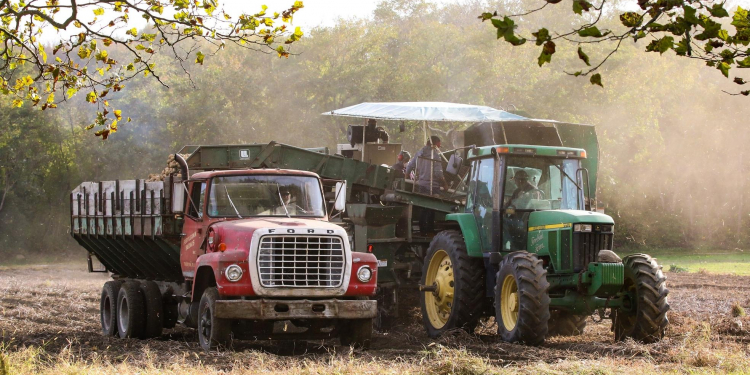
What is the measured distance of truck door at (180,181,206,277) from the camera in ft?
40.5

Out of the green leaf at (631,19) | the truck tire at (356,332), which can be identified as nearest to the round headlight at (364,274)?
the truck tire at (356,332)

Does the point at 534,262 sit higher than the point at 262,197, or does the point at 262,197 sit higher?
the point at 262,197

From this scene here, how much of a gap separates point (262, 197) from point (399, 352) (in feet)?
8.67

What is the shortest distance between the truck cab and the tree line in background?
28223 mm

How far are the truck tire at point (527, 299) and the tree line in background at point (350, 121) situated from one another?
28.6 m

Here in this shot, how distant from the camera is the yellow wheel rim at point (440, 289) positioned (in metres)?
13.6

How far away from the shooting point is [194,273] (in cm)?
1201

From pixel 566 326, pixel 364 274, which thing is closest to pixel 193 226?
pixel 364 274

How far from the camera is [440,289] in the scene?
13.8 m

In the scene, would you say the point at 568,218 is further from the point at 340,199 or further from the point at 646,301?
the point at 340,199

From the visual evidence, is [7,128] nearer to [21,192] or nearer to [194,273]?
[21,192]

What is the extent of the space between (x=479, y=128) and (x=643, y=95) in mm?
20847

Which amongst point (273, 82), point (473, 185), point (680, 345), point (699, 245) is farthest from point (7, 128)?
point (680, 345)

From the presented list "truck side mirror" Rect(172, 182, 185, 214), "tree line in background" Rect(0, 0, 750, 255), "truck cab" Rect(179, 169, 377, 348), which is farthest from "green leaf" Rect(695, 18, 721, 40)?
"tree line in background" Rect(0, 0, 750, 255)
